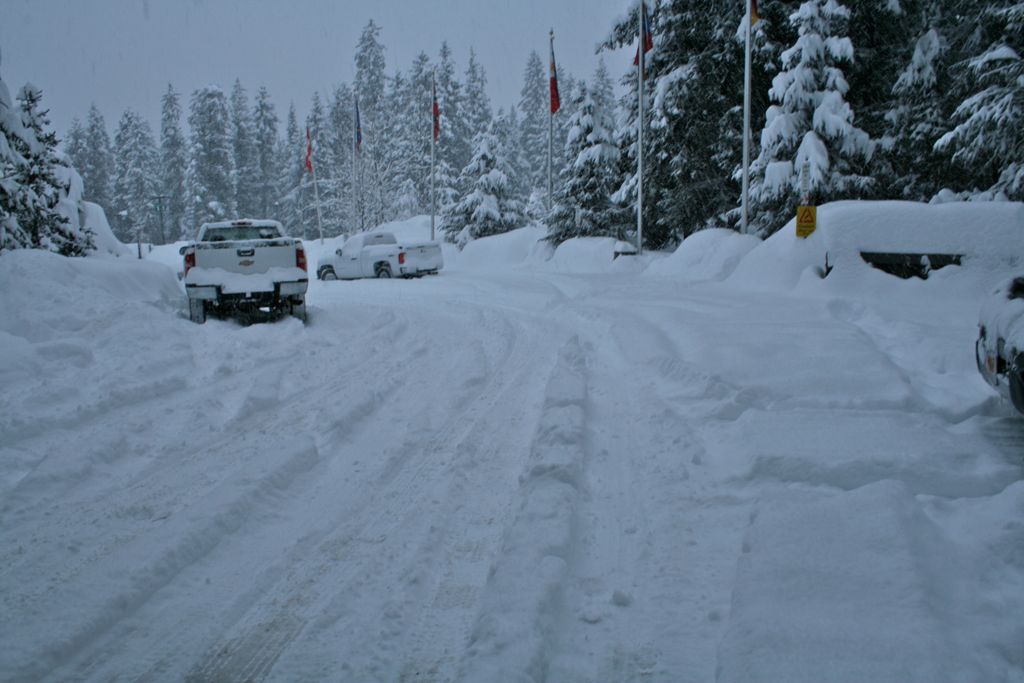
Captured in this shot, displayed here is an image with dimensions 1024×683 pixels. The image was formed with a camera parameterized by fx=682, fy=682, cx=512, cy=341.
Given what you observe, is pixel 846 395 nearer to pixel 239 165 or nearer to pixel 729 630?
pixel 729 630

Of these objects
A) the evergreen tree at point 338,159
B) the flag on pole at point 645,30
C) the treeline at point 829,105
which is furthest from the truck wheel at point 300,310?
the evergreen tree at point 338,159

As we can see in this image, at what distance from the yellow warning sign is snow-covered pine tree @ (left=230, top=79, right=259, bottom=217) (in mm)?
66286

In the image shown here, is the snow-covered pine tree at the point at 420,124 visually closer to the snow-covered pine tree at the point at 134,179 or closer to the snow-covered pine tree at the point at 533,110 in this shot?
the snow-covered pine tree at the point at 533,110

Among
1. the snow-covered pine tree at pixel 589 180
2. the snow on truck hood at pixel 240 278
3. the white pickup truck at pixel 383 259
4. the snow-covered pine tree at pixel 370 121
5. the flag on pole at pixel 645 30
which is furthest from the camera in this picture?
the snow-covered pine tree at pixel 370 121

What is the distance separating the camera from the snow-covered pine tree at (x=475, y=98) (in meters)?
58.9

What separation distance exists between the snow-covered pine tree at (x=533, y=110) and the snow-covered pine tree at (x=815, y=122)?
47.0 m

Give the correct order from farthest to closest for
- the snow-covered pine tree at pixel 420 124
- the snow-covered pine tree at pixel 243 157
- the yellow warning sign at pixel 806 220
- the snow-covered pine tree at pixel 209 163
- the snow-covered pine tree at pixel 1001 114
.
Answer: the snow-covered pine tree at pixel 243 157, the snow-covered pine tree at pixel 209 163, the snow-covered pine tree at pixel 420 124, the snow-covered pine tree at pixel 1001 114, the yellow warning sign at pixel 806 220

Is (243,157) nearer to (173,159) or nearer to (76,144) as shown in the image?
(173,159)

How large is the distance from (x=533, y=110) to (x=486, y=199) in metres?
34.4

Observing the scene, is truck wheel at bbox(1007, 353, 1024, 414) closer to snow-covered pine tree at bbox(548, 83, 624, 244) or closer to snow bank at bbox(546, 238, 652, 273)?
snow bank at bbox(546, 238, 652, 273)

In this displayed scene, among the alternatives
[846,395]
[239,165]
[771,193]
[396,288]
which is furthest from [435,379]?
[239,165]

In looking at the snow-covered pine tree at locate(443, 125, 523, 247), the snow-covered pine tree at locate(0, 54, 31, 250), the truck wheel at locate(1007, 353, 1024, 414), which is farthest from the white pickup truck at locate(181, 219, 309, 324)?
the snow-covered pine tree at locate(443, 125, 523, 247)

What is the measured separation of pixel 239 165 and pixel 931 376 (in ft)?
241

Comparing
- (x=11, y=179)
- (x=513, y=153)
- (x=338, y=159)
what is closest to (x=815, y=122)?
(x=11, y=179)
